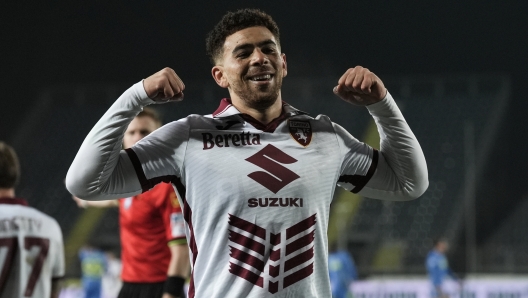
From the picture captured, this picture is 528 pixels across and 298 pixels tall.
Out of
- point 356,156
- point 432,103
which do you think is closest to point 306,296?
point 356,156

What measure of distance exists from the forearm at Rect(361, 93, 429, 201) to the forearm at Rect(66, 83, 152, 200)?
0.82 meters

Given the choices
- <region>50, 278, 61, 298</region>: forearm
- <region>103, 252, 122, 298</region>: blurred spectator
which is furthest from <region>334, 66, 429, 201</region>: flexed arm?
<region>103, 252, 122, 298</region>: blurred spectator

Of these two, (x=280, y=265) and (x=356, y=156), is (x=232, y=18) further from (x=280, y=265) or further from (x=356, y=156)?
(x=280, y=265)

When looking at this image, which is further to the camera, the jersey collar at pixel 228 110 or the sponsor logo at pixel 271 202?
the jersey collar at pixel 228 110

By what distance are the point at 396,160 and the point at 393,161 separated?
0.05ft

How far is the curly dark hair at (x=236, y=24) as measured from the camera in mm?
2633

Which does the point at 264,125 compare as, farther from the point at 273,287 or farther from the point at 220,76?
the point at 273,287

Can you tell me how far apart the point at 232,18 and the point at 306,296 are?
967mm

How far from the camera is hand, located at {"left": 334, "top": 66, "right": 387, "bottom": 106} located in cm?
251

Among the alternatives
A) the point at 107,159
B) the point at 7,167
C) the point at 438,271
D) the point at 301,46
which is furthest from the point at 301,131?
the point at 301,46

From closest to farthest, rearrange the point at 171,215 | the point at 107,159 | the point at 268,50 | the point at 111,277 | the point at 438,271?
the point at 107,159 < the point at 268,50 < the point at 171,215 < the point at 438,271 < the point at 111,277

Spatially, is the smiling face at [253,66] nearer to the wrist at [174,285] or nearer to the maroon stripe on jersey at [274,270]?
the maroon stripe on jersey at [274,270]

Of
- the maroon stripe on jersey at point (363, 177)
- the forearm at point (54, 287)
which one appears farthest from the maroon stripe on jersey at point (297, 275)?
the forearm at point (54, 287)

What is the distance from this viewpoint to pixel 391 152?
273 cm
